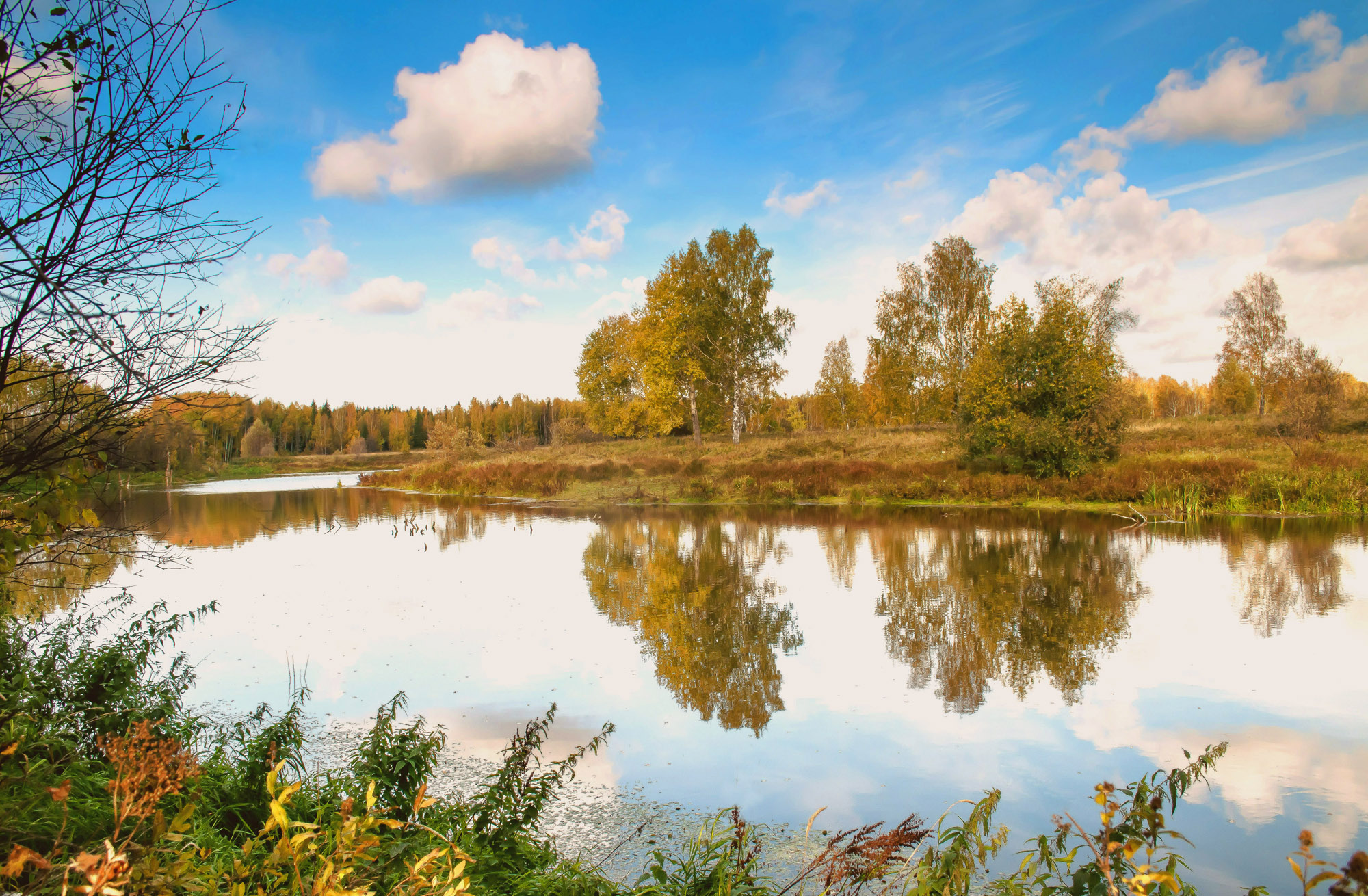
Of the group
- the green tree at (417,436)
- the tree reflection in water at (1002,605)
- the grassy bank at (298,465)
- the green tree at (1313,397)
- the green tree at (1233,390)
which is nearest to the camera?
the tree reflection in water at (1002,605)

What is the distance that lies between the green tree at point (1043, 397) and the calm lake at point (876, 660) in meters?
7.11

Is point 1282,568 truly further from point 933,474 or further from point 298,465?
point 298,465

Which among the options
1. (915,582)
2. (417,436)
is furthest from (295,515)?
(417,436)

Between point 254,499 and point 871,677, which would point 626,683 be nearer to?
point 871,677

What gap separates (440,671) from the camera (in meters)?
8.36

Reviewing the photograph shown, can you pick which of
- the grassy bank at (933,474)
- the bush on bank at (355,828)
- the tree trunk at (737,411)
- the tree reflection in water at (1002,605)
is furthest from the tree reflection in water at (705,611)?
the tree trunk at (737,411)

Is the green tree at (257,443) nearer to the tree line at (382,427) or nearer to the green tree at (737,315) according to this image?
the tree line at (382,427)

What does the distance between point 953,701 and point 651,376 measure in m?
32.0

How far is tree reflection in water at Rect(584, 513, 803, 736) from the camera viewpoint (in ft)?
25.0

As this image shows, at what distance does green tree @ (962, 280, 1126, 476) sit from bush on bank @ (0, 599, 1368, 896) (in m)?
21.0

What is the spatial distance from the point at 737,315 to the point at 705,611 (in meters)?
29.0

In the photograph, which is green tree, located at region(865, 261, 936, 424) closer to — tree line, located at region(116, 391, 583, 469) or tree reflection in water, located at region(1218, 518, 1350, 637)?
tree reflection in water, located at region(1218, 518, 1350, 637)

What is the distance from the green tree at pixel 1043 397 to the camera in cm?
2414

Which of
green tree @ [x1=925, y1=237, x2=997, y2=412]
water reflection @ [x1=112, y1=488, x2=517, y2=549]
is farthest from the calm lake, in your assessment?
green tree @ [x1=925, y1=237, x2=997, y2=412]
